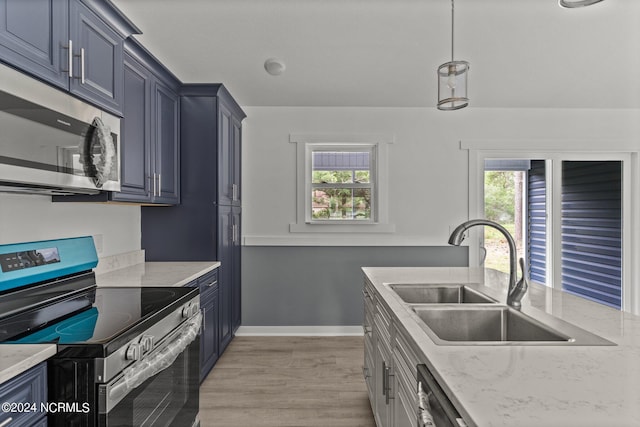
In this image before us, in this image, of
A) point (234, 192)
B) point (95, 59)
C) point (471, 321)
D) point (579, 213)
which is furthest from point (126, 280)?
point (579, 213)

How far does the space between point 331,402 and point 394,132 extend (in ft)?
8.79

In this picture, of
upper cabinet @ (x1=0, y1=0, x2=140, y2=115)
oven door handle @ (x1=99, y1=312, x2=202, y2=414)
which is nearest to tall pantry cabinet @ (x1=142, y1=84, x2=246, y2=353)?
upper cabinet @ (x1=0, y1=0, x2=140, y2=115)

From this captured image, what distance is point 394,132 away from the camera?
13.6ft

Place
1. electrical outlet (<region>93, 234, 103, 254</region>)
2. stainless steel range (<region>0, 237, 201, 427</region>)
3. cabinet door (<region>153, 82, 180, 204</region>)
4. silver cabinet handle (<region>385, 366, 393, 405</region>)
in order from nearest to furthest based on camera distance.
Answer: stainless steel range (<region>0, 237, 201, 427</region>) → silver cabinet handle (<region>385, 366, 393, 405</region>) → electrical outlet (<region>93, 234, 103, 254</region>) → cabinet door (<region>153, 82, 180, 204</region>)

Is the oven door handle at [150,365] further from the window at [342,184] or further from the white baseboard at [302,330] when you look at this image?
the window at [342,184]

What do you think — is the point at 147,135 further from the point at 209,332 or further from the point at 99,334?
the point at 99,334

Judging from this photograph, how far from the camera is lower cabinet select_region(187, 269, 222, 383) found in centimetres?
281

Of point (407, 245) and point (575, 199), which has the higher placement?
point (575, 199)

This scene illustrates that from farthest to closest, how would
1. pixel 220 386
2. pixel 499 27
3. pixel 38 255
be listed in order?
pixel 220 386
pixel 499 27
pixel 38 255

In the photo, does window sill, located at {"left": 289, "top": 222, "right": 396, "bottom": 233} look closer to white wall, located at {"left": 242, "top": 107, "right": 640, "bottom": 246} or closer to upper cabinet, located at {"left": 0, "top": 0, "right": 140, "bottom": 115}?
white wall, located at {"left": 242, "top": 107, "right": 640, "bottom": 246}

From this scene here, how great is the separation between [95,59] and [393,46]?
1922mm

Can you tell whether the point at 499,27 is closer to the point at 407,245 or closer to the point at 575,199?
the point at 407,245

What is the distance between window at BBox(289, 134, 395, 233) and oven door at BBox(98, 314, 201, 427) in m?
2.21

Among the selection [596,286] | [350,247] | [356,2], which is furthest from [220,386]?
[596,286]
